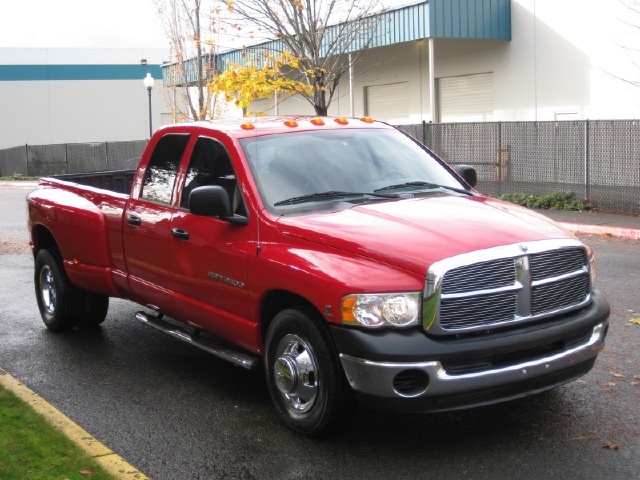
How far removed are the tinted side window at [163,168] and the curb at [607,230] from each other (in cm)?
960

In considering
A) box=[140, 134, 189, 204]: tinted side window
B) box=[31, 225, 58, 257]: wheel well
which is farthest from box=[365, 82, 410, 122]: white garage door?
box=[140, 134, 189, 204]: tinted side window

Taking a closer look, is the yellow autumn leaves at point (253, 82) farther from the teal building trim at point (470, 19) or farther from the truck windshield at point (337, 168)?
the truck windshield at point (337, 168)

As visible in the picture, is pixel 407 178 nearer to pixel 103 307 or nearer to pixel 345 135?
pixel 345 135

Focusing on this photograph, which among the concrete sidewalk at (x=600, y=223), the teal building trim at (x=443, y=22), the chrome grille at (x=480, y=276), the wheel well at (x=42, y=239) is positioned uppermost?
the teal building trim at (x=443, y=22)

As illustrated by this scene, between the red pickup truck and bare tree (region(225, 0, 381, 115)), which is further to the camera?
bare tree (region(225, 0, 381, 115))

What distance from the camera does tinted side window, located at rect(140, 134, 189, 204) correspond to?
6941 mm

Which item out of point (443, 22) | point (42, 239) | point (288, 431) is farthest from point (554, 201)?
point (288, 431)

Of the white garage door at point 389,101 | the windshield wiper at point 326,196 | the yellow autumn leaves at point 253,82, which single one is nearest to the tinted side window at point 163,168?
the windshield wiper at point 326,196

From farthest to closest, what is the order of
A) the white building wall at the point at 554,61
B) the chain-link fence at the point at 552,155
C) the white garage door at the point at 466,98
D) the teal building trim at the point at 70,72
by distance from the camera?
the teal building trim at the point at 70,72 → the white garage door at the point at 466,98 → the white building wall at the point at 554,61 → the chain-link fence at the point at 552,155

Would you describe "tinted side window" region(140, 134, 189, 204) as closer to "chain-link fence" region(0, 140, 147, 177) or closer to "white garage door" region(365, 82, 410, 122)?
"white garage door" region(365, 82, 410, 122)

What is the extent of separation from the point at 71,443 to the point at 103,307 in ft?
11.4

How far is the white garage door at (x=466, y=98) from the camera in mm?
23881

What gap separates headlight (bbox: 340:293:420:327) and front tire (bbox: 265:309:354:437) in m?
0.35

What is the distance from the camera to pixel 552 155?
18938mm
